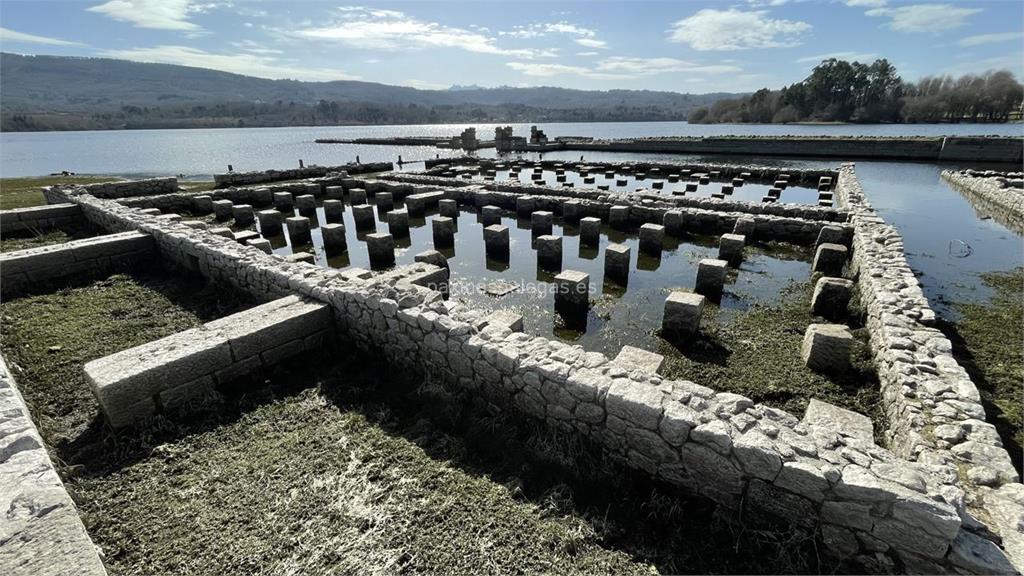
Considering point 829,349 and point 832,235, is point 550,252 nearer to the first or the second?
point 829,349

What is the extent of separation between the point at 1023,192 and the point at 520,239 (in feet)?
61.3

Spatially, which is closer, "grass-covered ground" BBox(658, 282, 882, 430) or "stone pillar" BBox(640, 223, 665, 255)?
"grass-covered ground" BBox(658, 282, 882, 430)

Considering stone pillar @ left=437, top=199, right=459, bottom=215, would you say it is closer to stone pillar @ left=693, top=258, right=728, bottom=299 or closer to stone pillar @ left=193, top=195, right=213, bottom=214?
stone pillar @ left=693, top=258, right=728, bottom=299

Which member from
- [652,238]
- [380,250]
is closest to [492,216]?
[380,250]

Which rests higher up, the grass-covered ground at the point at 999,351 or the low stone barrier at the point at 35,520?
the low stone barrier at the point at 35,520

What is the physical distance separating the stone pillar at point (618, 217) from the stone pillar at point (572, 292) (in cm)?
646

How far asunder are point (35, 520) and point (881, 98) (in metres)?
95.3

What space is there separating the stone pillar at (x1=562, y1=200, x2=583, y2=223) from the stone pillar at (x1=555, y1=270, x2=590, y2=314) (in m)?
7.06

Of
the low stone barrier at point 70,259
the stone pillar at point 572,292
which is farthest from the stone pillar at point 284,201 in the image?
the stone pillar at point 572,292

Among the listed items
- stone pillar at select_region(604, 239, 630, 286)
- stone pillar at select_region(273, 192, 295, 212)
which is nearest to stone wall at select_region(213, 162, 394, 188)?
stone pillar at select_region(273, 192, 295, 212)

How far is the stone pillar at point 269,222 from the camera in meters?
13.4

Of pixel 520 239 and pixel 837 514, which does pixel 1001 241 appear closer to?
pixel 520 239

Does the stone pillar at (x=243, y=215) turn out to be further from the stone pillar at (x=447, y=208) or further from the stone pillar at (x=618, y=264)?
the stone pillar at (x=618, y=264)

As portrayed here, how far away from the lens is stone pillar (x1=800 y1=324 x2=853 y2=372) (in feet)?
18.5
